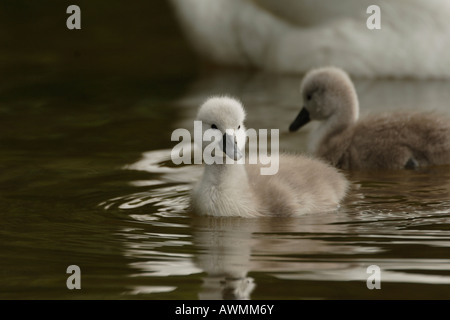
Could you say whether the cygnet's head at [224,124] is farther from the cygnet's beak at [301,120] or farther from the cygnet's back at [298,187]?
the cygnet's beak at [301,120]

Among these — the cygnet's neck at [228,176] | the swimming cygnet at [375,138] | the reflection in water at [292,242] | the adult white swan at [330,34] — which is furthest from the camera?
the adult white swan at [330,34]

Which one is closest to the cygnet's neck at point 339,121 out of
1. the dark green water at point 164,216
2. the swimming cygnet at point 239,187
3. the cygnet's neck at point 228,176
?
the dark green water at point 164,216

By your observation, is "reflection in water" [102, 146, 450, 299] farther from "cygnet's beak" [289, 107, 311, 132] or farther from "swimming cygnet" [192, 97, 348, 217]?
"cygnet's beak" [289, 107, 311, 132]

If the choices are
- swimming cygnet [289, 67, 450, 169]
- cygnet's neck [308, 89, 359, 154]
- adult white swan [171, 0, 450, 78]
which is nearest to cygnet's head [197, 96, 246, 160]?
swimming cygnet [289, 67, 450, 169]

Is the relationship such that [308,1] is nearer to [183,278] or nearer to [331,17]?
[331,17]

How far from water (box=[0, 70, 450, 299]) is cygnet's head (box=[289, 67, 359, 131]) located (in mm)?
281

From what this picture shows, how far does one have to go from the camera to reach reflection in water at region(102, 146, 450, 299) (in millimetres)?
4270

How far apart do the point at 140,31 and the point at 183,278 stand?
7.54 m

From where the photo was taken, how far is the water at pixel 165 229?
13.8 ft

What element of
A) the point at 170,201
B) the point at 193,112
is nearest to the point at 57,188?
the point at 170,201

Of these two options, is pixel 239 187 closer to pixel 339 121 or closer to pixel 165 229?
pixel 165 229

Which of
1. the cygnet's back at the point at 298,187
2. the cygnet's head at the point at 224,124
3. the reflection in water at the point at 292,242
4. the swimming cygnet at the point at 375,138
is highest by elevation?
the swimming cygnet at the point at 375,138

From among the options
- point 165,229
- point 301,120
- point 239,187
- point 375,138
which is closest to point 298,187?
point 239,187

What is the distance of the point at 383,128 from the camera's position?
21.9 ft
